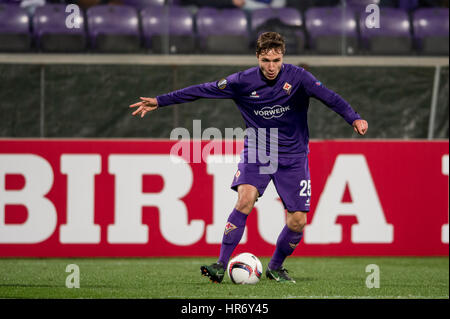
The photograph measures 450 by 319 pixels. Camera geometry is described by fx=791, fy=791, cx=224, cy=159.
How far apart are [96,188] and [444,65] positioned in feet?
14.3

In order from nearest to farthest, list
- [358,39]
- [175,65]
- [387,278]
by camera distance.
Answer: [387,278] < [175,65] < [358,39]

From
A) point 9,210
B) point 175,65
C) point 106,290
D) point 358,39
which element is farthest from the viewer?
point 358,39

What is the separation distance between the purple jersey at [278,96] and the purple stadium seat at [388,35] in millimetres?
4518

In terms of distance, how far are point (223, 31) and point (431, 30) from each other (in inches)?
109

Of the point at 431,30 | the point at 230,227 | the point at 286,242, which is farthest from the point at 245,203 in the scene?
the point at 431,30

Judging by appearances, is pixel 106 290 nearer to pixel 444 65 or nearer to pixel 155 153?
pixel 155 153

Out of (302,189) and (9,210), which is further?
(9,210)

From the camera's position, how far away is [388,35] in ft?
34.4

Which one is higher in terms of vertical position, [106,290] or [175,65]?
[175,65]

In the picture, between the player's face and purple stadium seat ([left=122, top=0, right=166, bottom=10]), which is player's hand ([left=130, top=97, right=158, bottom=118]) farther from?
purple stadium seat ([left=122, top=0, right=166, bottom=10])

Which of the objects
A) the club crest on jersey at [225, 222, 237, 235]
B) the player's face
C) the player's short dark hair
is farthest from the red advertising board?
the player's short dark hair

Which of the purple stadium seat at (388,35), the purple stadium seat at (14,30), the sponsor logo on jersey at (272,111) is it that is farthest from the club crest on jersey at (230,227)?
the purple stadium seat at (388,35)

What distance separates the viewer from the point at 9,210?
8492mm

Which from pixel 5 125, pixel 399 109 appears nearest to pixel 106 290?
pixel 5 125
